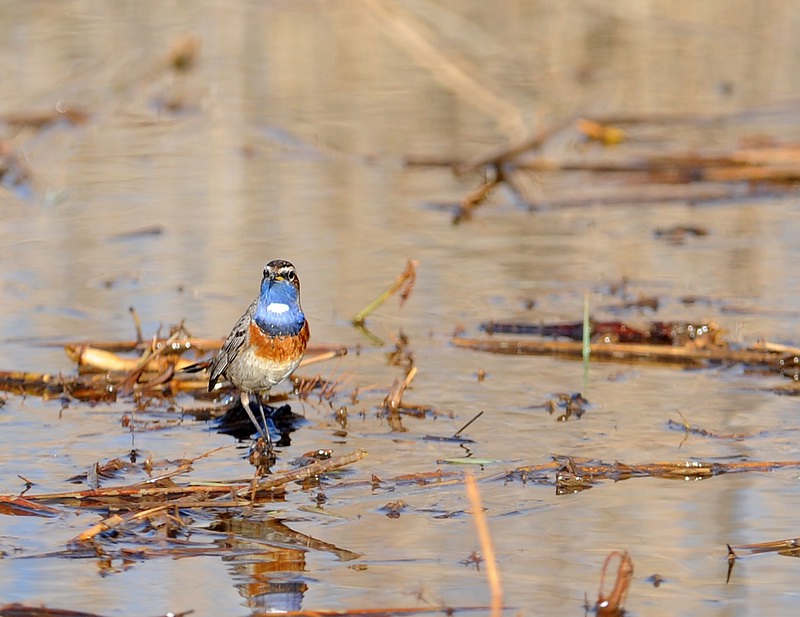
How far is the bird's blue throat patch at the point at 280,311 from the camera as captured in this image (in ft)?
20.0

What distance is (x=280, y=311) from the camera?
241 inches

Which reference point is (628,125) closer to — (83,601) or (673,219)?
(673,219)

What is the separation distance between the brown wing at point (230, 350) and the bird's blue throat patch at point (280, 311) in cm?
11

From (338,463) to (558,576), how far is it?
1.05 m

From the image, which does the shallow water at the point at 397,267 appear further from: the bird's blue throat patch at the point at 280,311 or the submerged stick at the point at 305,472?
the bird's blue throat patch at the point at 280,311

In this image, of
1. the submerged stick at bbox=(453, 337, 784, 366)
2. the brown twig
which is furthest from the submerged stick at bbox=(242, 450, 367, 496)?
the submerged stick at bbox=(453, 337, 784, 366)

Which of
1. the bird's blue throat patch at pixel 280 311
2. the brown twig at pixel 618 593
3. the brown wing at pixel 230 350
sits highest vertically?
the bird's blue throat patch at pixel 280 311

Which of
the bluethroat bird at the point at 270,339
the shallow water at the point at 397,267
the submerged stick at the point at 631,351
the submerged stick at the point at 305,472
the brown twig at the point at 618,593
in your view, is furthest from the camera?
the submerged stick at the point at 631,351

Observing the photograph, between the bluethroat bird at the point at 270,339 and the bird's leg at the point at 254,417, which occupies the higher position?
the bluethroat bird at the point at 270,339

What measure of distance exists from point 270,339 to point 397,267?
3.02m

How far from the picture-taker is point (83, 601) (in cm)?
418

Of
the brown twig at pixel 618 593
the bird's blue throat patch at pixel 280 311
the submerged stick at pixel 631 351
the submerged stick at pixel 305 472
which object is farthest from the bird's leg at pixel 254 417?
the brown twig at pixel 618 593

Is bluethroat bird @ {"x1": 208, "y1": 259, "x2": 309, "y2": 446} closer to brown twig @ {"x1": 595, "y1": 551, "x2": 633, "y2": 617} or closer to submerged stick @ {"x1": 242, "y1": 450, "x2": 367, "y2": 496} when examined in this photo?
submerged stick @ {"x1": 242, "y1": 450, "x2": 367, "y2": 496}

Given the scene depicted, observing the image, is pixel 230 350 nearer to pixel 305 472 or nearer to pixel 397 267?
pixel 305 472
